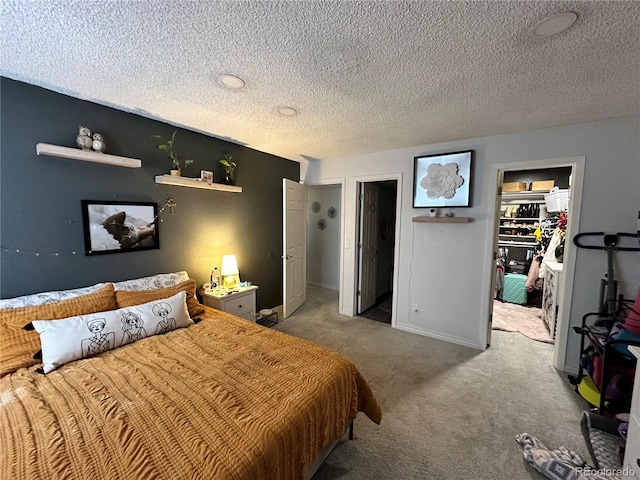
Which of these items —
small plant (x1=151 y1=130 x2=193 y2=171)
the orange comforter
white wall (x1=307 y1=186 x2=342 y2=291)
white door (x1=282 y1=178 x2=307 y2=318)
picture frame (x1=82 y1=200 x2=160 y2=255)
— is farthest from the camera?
white wall (x1=307 y1=186 x2=342 y2=291)

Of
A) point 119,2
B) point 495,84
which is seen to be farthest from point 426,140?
point 119,2

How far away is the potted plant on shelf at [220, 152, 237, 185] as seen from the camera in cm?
304

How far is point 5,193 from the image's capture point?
179cm

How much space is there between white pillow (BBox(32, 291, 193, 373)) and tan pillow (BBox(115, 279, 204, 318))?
13 centimetres

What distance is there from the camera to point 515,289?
4367 millimetres

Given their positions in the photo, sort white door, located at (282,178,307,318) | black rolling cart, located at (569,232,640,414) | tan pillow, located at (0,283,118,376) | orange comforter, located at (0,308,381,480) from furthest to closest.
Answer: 1. white door, located at (282,178,307,318)
2. black rolling cart, located at (569,232,640,414)
3. tan pillow, located at (0,283,118,376)
4. orange comforter, located at (0,308,381,480)

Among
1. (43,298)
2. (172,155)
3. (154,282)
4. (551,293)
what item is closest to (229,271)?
(154,282)

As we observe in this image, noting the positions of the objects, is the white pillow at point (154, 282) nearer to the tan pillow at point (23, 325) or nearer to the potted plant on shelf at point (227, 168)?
the tan pillow at point (23, 325)

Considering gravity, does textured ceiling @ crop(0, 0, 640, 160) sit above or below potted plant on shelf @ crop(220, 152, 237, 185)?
above

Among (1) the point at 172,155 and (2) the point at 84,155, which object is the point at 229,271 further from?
(2) the point at 84,155

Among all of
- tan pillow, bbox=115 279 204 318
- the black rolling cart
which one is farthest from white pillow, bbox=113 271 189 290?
the black rolling cart

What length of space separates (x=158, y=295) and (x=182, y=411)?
1.29m

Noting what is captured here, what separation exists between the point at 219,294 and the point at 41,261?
4.55 ft

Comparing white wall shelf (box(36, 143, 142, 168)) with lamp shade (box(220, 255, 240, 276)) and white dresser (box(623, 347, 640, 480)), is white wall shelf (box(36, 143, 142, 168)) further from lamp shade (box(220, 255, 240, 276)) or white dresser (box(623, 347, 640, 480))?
white dresser (box(623, 347, 640, 480))
